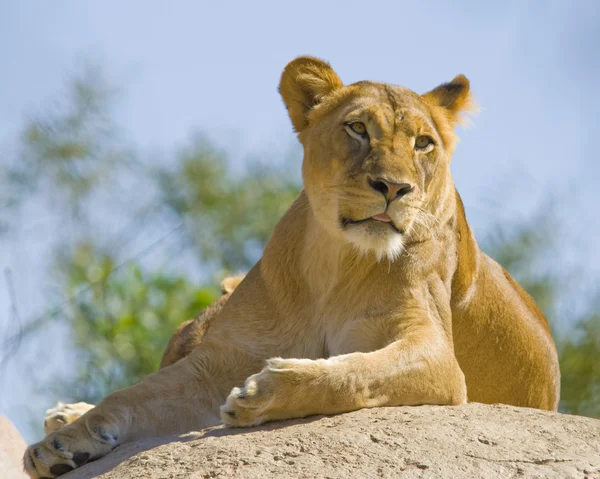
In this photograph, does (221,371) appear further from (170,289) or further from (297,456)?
(170,289)

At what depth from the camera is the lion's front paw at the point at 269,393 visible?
3.89m

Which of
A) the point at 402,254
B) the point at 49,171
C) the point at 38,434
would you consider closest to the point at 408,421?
the point at 402,254

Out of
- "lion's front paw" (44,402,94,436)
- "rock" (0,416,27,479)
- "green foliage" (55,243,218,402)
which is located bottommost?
"green foliage" (55,243,218,402)

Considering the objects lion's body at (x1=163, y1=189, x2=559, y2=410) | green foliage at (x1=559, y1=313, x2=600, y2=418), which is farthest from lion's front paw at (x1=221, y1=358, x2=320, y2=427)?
green foliage at (x1=559, y1=313, x2=600, y2=418)

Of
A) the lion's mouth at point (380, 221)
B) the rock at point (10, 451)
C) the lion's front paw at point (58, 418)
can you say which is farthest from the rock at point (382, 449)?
the rock at point (10, 451)

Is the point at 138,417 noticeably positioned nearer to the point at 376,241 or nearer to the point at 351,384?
the point at 351,384

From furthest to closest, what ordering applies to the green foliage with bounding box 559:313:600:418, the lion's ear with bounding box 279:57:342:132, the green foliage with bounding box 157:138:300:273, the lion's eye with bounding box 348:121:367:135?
1. the green foliage with bounding box 157:138:300:273
2. the green foliage with bounding box 559:313:600:418
3. the lion's ear with bounding box 279:57:342:132
4. the lion's eye with bounding box 348:121:367:135

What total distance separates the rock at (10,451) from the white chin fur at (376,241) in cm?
229

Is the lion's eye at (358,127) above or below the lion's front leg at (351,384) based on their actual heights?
above

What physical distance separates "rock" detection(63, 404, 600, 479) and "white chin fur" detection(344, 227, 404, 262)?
67 centimetres

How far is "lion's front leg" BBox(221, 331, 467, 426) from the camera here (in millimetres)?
3908

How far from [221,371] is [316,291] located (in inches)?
21.9

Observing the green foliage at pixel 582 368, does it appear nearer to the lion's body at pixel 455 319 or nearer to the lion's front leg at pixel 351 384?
the lion's body at pixel 455 319

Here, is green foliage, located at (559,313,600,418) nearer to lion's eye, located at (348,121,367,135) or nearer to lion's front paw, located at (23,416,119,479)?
lion's eye, located at (348,121,367,135)
